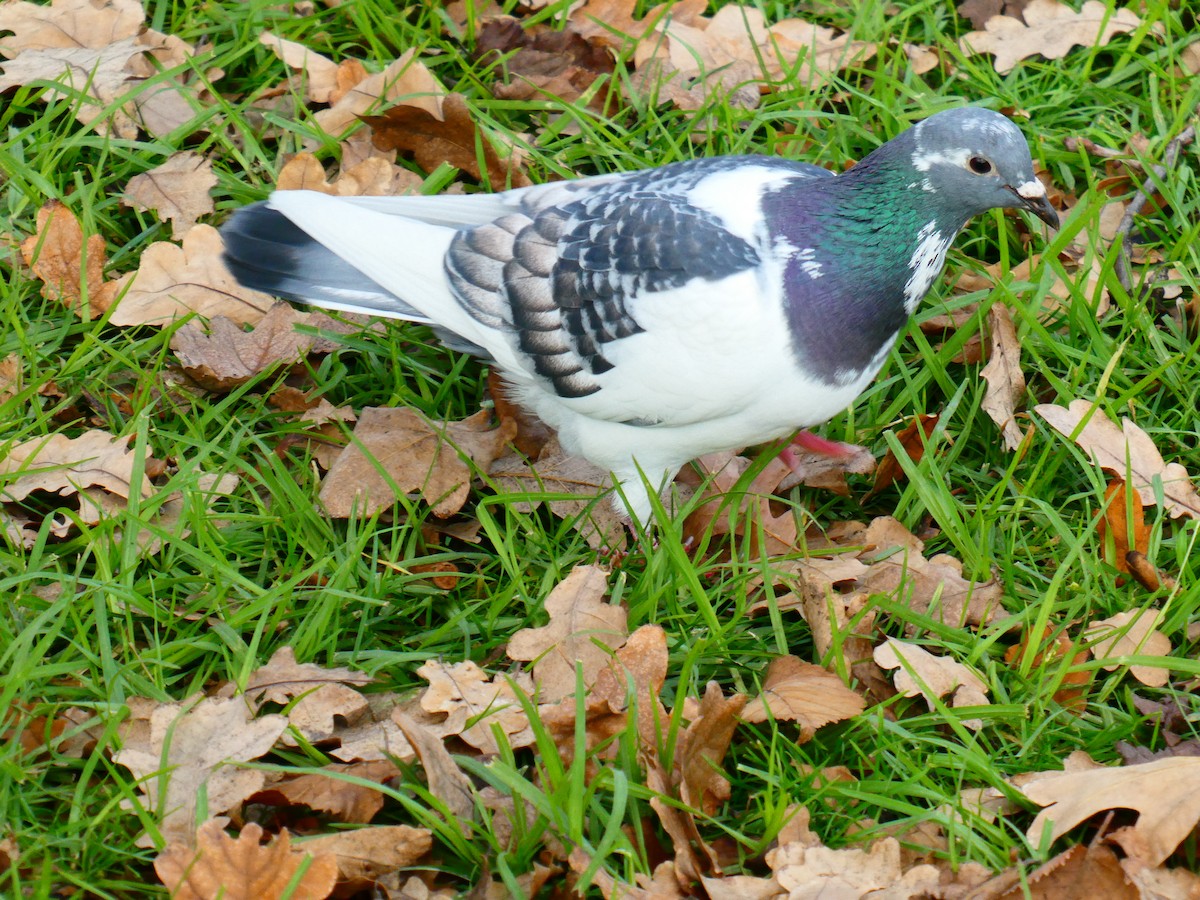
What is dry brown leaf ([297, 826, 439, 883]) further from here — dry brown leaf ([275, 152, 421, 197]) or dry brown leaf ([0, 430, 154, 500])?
dry brown leaf ([275, 152, 421, 197])

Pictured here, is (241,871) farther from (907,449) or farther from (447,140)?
(447,140)

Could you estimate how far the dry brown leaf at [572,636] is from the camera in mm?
3350

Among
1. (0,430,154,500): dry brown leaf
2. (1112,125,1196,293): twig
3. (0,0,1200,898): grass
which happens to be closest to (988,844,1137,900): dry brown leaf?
(0,0,1200,898): grass

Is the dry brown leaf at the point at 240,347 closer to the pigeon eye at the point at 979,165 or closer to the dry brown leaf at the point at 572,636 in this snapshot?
the dry brown leaf at the point at 572,636

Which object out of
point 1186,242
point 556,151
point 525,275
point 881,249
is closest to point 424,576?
point 525,275

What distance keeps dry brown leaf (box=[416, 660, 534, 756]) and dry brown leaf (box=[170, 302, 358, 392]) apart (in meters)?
1.31

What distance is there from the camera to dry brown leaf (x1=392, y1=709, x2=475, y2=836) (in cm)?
295

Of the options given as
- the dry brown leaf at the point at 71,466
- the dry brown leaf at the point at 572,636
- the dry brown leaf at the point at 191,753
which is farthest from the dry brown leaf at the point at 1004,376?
the dry brown leaf at the point at 71,466

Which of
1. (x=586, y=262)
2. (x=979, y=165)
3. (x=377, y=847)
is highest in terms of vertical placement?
(x=979, y=165)

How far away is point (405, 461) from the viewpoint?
3971 mm

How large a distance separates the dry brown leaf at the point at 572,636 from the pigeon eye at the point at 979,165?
1464mm

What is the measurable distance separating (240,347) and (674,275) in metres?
1.53

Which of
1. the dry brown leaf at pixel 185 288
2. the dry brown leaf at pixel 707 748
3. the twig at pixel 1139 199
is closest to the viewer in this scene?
the dry brown leaf at pixel 707 748

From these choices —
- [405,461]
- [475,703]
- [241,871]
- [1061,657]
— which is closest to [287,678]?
[475,703]
